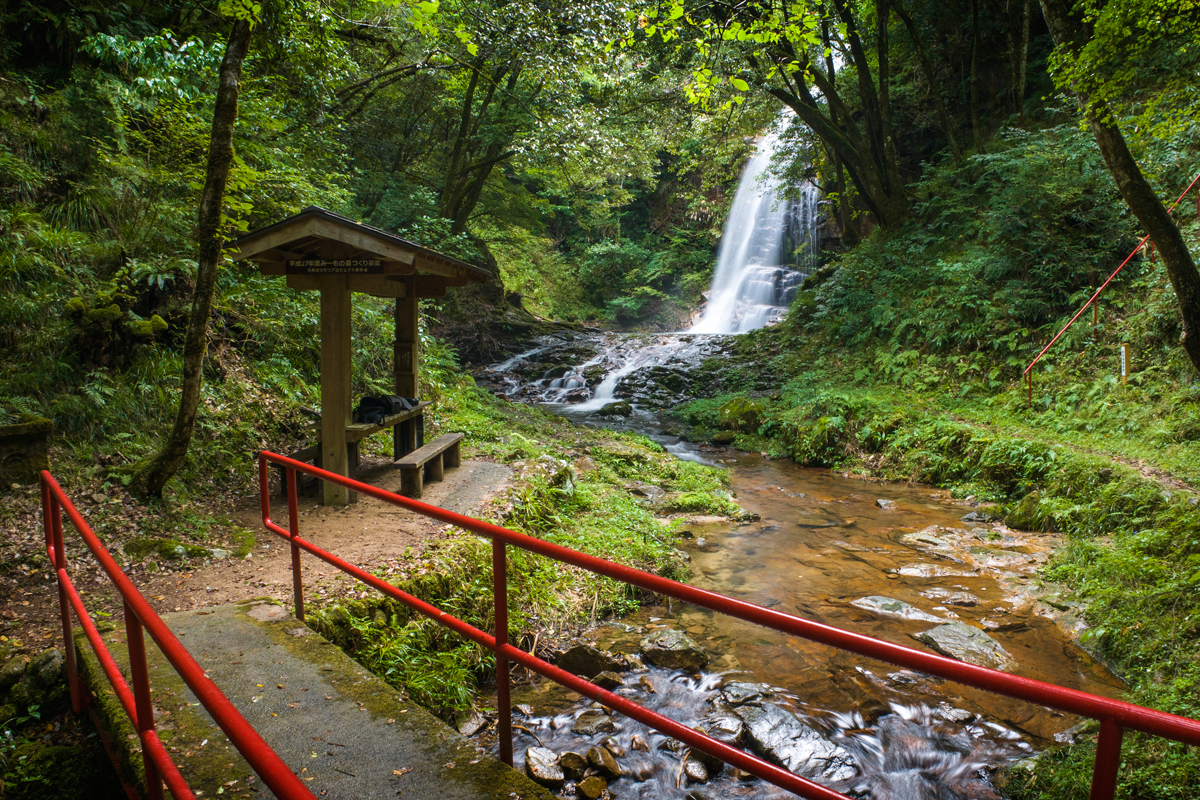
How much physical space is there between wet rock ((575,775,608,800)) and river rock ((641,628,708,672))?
1331 millimetres

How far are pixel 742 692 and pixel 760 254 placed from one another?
1022 inches

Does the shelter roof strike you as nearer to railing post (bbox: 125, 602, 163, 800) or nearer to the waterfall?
railing post (bbox: 125, 602, 163, 800)

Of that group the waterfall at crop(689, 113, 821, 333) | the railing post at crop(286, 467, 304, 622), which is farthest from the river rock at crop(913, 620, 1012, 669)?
the waterfall at crop(689, 113, 821, 333)

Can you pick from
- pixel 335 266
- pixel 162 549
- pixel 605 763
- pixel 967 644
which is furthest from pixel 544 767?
pixel 335 266

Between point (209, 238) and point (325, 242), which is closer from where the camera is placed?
point (209, 238)

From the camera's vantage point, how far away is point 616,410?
15969 mm

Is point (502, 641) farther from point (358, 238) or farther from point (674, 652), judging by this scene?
point (358, 238)

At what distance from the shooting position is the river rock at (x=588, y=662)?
4367 millimetres

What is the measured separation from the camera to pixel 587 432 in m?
12.8

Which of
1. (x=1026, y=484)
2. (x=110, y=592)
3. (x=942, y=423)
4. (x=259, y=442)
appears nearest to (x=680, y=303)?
(x=942, y=423)

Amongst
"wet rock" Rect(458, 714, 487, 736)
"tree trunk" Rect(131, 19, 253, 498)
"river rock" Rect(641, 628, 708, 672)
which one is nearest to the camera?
"wet rock" Rect(458, 714, 487, 736)

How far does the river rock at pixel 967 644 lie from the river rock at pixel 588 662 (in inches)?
94.5

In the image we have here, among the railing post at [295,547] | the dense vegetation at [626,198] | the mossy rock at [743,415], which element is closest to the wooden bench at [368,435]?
the dense vegetation at [626,198]

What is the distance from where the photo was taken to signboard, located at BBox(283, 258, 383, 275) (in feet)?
18.7
